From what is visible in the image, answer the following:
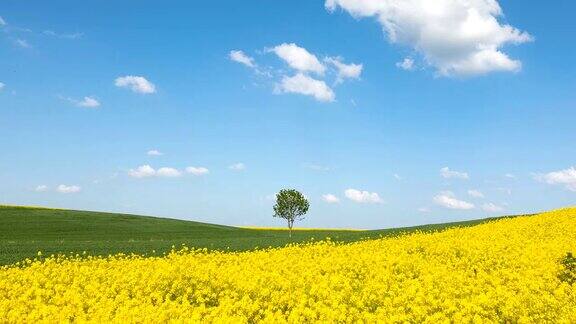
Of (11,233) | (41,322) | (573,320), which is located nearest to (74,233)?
(11,233)

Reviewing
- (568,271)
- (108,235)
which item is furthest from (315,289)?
(108,235)

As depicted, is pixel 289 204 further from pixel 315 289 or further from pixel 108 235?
pixel 315 289

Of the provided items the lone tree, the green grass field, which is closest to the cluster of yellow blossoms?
the green grass field

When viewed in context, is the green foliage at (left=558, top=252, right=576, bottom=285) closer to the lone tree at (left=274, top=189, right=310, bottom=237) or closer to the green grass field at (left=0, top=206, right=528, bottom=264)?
the green grass field at (left=0, top=206, right=528, bottom=264)

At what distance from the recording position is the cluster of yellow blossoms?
10.7 m

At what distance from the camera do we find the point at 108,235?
4441 centimetres

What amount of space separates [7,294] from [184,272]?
447 centimetres

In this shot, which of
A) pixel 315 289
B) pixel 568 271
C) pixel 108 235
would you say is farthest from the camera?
pixel 108 235

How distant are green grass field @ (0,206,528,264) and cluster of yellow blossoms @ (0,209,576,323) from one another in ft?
31.3

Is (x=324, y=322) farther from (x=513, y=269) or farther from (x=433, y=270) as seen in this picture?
(x=513, y=269)

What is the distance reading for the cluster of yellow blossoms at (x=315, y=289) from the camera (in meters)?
10.7

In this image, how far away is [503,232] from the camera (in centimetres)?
2972

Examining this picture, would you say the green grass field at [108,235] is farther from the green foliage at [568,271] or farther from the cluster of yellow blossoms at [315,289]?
the green foliage at [568,271]

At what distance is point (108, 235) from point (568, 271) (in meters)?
36.1
